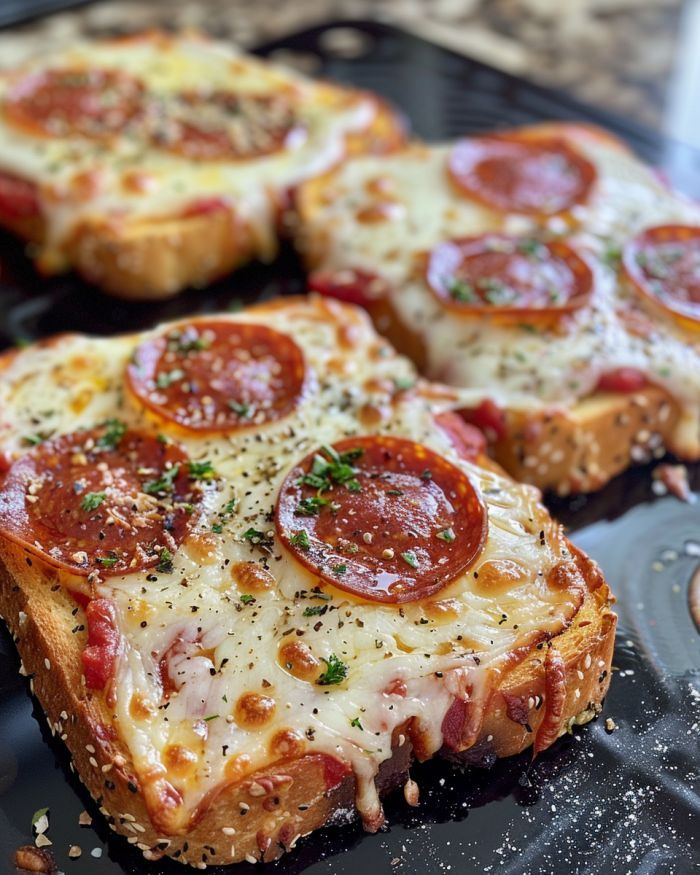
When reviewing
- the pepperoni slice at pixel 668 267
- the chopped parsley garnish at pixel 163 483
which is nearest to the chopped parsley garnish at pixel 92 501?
the chopped parsley garnish at pixel 163 483

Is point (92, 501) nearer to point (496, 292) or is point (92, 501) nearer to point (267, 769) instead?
point (267, 769)

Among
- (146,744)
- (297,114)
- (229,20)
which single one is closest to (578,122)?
(297,114)

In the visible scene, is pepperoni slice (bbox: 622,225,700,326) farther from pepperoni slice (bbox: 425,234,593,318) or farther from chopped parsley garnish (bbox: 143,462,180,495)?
chopped parsley garnish (bbox: 143,462,180,495)

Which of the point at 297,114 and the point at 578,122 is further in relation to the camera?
the point at 578,122

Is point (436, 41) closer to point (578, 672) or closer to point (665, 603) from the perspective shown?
point (665, 603)

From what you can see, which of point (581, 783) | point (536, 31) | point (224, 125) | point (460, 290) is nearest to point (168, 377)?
point (460, 290)
